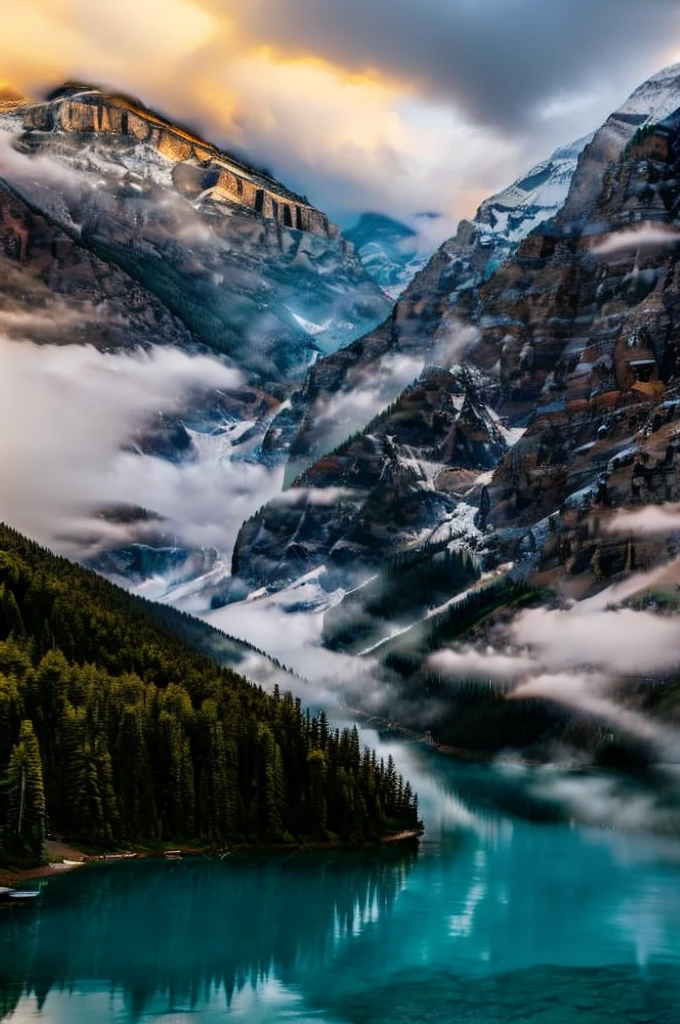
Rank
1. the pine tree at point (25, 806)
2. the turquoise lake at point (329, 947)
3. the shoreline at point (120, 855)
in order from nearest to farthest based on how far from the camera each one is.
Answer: the turquoise lake at point (329, 947) < the shoreline at point (120, 855) < the pine tree at point (25, 806)

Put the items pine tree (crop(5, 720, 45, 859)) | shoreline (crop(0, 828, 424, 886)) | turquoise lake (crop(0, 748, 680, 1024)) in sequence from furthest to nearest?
pine tree (crop(5, 720, 45, 859)) < shoreline (crop(0, 828, 424, 886)) < turquoise lake (crop(0, 748, 680, 1024))

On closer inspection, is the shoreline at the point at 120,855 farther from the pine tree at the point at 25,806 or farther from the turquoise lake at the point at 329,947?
the pine tree at the point at 25,806

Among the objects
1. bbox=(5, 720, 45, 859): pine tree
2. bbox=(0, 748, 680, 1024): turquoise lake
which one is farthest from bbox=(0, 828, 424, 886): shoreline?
bbox=(5, 720, 45, 859): pine tree

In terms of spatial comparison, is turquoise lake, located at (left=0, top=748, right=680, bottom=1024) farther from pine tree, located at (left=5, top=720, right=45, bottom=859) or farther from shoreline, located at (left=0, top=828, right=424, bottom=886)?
pine tree, located at (left=5, top=720, right=45, bottom=859)

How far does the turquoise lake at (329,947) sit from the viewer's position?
421 feet

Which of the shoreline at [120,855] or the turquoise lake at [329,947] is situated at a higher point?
the shoreline at [120,855]

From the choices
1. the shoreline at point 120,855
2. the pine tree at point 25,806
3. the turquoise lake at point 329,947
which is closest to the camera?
the turquoise lake at point 329,947

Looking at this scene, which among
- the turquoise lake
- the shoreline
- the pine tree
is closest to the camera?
the turquoise lake

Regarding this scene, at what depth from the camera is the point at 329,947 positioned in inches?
6014

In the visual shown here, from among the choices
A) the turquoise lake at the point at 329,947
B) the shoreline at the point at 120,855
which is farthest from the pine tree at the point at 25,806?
the turquoise lake at the point at 329,947

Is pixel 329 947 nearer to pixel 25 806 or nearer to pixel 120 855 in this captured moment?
pixel 120 855

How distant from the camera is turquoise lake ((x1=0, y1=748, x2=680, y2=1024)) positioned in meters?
128

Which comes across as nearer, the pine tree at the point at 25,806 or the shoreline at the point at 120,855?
the shoreline at the point at 120,855

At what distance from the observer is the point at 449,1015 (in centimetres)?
12681
